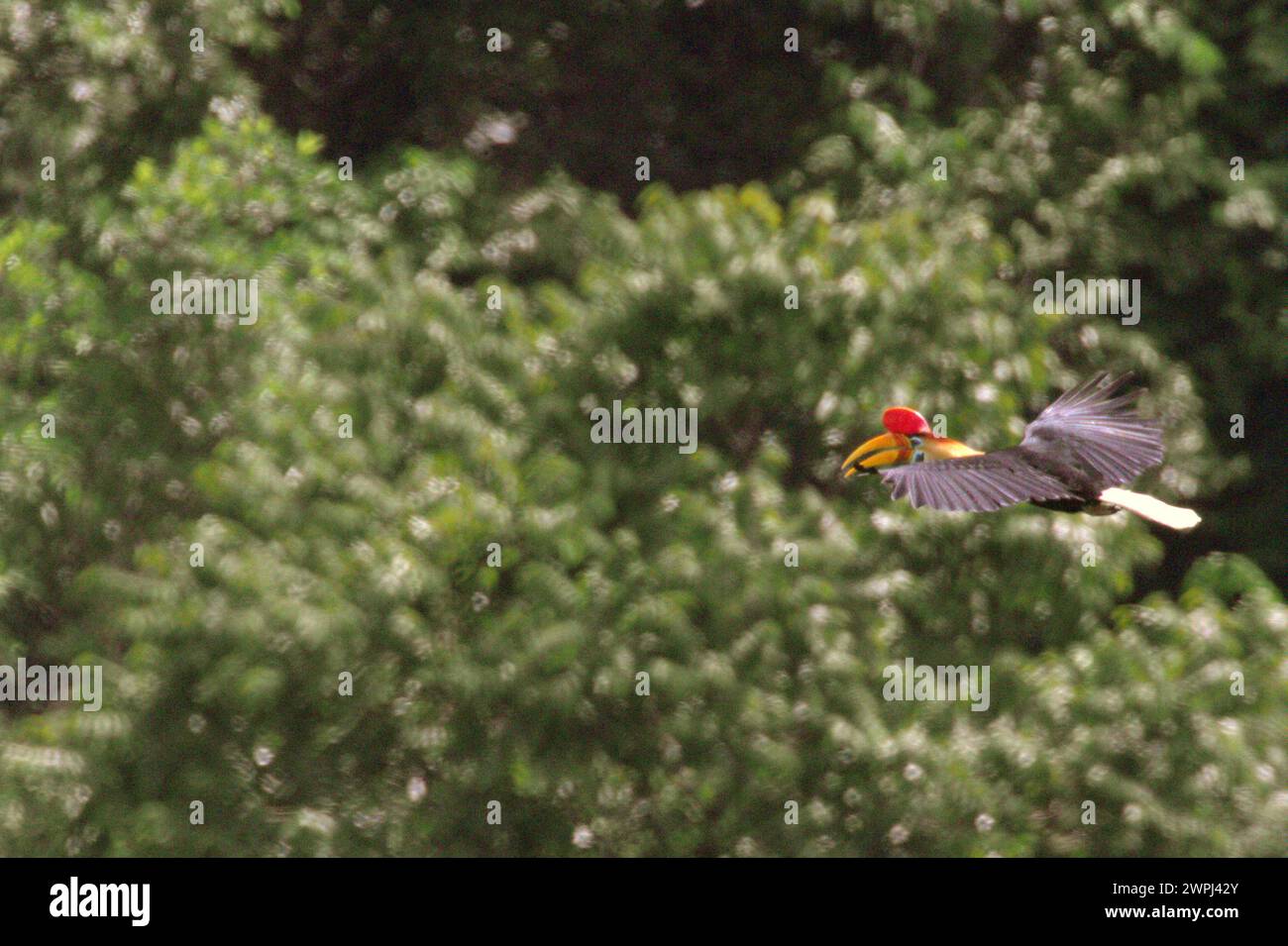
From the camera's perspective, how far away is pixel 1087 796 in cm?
765

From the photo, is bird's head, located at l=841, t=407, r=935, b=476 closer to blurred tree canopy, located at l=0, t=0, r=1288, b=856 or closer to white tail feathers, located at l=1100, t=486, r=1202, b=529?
white tail feathers, located at l=1100, t=486, r=1202, b=529

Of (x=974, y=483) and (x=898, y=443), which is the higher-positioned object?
(x=898, y=443)

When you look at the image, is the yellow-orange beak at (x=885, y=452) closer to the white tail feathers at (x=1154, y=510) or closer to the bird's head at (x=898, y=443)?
the bird's head at (x=898, y=443)

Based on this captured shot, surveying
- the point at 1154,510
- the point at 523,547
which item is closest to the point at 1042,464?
the point at 1154,510

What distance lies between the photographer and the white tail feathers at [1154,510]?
478 cm

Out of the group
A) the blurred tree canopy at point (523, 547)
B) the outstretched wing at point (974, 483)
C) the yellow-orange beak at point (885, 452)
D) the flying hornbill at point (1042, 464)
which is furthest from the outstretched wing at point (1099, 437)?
the blurred tree canopy at point (523, 547)

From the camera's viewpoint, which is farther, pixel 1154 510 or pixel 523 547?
pixel 523 547

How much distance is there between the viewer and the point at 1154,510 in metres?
4.99

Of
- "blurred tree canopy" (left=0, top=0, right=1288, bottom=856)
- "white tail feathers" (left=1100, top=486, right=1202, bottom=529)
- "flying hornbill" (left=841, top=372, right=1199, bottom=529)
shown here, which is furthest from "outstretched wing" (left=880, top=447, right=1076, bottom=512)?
"blurred tree canopy" (left=0, top=0, right=1288, bottom=856)

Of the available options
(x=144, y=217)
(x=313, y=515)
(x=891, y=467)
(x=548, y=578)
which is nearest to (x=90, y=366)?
(x=144, y=217)

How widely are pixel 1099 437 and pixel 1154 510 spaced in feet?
2.33

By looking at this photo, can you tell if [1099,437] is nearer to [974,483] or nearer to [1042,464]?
[1042,464]
